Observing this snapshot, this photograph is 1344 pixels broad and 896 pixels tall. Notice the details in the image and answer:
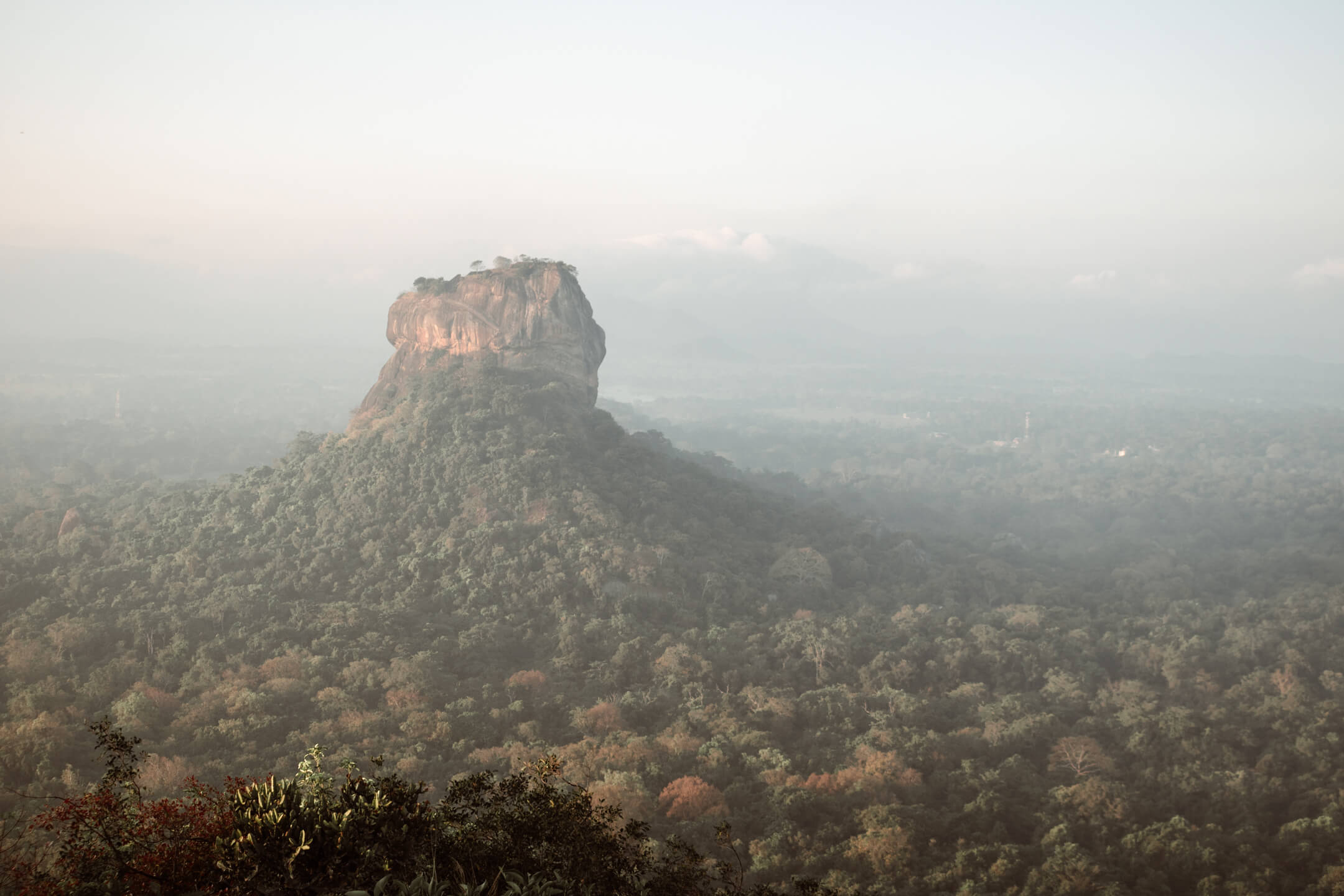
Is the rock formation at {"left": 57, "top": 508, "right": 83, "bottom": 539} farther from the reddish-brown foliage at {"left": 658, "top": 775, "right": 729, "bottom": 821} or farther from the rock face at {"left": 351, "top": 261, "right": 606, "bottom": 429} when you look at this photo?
the reddish-brown foliage at {"left": 658, "top": 775, "right": 729, "bottom": 821}

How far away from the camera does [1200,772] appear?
25.1 m

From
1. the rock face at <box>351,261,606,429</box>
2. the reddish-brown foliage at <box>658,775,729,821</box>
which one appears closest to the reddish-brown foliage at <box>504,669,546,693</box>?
the reddish-brown foliage at <box>658,775,729,821</box>

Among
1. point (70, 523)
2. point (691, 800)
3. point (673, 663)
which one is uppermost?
point (70, 523)

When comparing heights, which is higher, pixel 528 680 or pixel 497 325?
pixel 497 325

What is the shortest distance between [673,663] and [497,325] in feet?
95.9

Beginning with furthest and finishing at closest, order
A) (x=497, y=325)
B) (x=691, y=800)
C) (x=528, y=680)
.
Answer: (x=497, y=325)
(x=528, y=680)
(x=691, y=800)

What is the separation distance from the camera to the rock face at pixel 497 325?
173ft

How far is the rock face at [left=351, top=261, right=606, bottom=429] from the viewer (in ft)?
173

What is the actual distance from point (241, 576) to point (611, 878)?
3123 cm

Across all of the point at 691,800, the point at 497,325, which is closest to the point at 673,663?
the point at 691,800

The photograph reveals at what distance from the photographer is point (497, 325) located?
52.8 m

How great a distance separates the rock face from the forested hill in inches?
95.3

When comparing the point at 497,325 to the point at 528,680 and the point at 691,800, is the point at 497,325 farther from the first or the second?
the point at 691,800

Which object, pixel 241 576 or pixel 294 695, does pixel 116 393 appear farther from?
pixel 294 695
